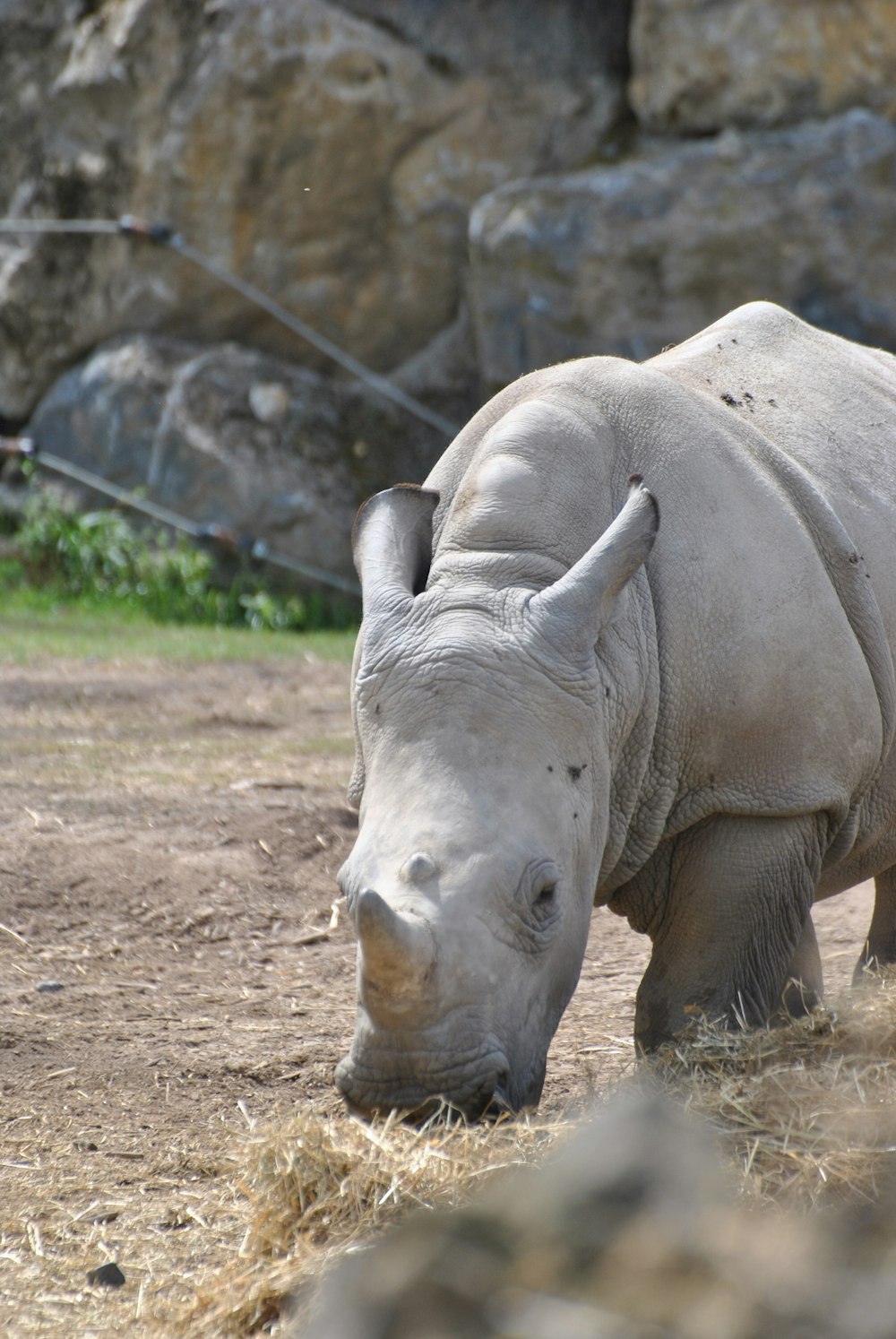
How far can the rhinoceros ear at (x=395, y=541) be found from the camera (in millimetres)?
3842

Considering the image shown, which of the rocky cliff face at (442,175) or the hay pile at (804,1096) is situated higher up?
the rocky cliff face at (442,175)

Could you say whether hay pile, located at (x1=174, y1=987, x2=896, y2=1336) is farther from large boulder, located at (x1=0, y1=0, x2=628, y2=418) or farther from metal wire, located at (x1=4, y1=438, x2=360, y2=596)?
large boulder, located at (x1=0, y1=0, x2=628, y2=418)

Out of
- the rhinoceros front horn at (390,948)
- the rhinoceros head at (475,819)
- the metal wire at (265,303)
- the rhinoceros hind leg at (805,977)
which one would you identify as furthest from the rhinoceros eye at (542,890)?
the metal wire at (265,303)

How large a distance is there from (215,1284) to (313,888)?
3.00 metres

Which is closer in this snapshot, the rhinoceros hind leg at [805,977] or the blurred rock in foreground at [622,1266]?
the blurred rock in foreground at [622,1266]

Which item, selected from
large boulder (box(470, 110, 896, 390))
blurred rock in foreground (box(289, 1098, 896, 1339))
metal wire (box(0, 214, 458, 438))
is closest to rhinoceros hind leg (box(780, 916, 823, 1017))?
blurred rock in foreground (box(289, 1098, 896, 1339))

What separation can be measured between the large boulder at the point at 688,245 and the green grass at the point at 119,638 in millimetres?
2361

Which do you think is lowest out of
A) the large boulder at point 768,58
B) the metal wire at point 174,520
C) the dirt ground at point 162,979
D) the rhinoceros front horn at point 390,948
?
the metal wire at point 174,520

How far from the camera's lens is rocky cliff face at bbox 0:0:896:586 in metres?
10.3

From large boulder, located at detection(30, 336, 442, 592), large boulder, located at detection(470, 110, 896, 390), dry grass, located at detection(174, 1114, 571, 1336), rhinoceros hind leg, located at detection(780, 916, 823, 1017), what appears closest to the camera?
dry grass, located at detection(174, 1114, 571, 1336)

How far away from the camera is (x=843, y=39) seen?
10.3m

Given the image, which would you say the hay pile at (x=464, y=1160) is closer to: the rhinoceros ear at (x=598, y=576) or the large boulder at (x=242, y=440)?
the rhinoceros ear at (x=598, y=576)

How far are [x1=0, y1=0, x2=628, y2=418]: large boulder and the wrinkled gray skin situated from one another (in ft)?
23.7

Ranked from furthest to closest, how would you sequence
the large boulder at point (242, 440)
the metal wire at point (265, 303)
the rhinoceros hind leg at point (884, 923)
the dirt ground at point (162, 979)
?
the metal wire at point (265, 303), the large boulder at point (242, 440), the rhinoceros hind leg at point (884, 923), the dirt ground at point (162, 979)
